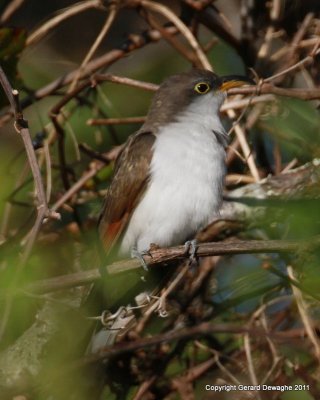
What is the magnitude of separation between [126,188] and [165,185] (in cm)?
27

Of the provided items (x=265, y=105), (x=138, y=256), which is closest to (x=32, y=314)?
(x=138, y=256)

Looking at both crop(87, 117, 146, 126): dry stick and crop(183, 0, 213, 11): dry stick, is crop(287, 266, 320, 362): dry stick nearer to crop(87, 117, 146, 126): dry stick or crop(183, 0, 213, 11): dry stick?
crop(87, 117, 146, 126): dry stick

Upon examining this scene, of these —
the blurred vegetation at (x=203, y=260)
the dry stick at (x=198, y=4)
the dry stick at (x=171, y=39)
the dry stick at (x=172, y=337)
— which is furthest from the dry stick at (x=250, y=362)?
the dry stick at (x=198, y=4)

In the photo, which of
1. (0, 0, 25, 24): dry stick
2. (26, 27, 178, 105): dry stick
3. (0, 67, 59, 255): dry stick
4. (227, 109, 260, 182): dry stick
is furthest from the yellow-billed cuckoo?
(0, 0, 25, 24): dry stick

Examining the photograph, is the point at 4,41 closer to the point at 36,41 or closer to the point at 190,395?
the point at 36,41

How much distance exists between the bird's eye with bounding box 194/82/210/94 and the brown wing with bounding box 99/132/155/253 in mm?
599

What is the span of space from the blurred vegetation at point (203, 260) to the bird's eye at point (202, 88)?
0.31 m

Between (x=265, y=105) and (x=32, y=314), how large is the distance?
2.11m

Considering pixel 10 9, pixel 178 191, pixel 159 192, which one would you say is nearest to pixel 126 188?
pixel 159 192

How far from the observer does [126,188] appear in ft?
16.4

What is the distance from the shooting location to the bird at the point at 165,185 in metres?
4.85

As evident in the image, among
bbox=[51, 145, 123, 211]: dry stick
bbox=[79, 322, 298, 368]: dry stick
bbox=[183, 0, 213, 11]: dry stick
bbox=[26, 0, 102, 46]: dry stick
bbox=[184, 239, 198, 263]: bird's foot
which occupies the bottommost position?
bbox=[79, 322, 298, 368]: dry stick

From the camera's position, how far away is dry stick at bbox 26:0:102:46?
5.73 meters

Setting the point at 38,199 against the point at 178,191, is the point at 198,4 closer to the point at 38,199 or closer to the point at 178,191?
the point at 178,191
